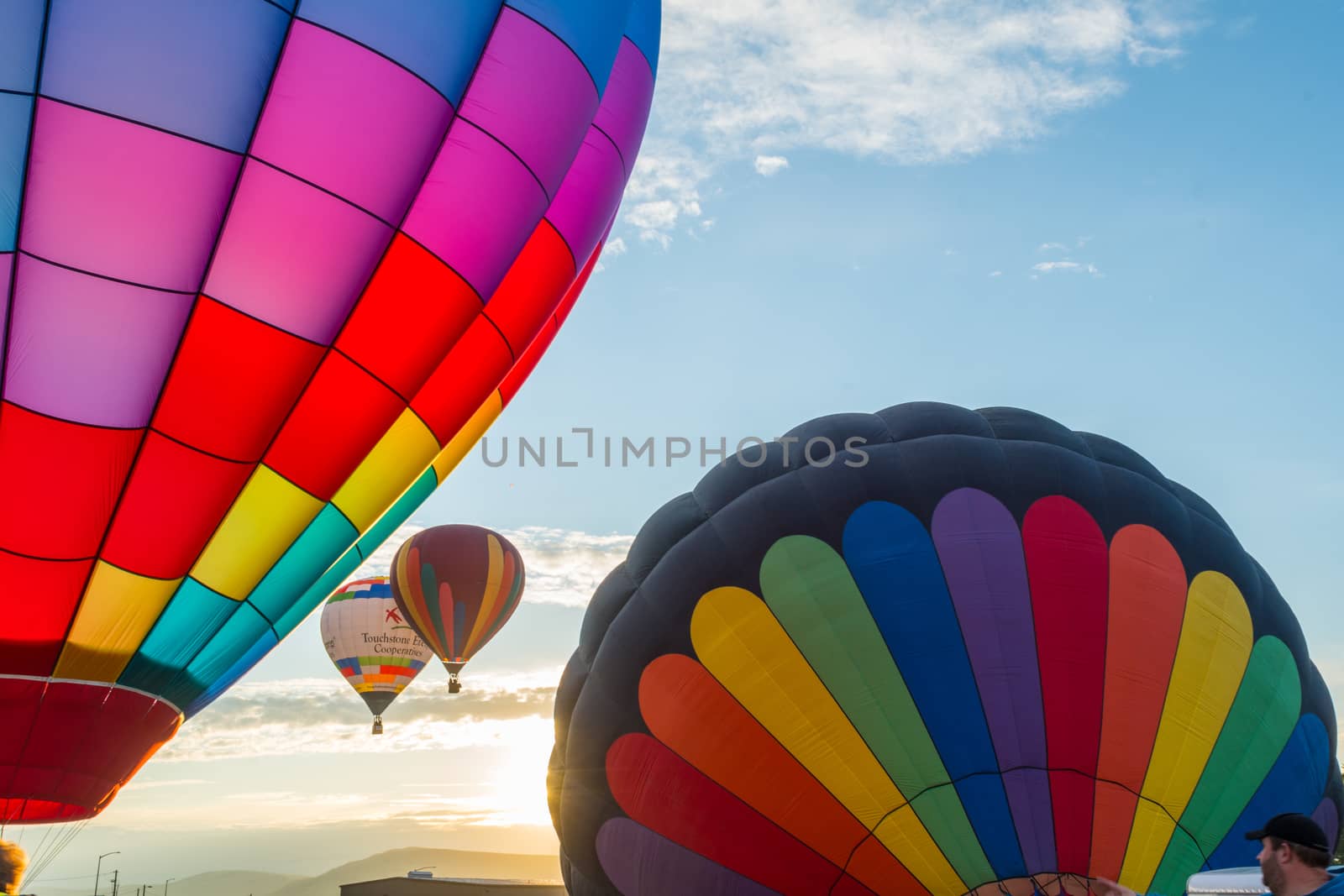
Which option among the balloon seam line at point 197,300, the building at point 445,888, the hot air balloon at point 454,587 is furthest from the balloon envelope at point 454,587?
the building at point 445,888

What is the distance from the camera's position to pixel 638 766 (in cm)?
644

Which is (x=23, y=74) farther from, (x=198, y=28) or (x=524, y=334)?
(x=524, y=334)

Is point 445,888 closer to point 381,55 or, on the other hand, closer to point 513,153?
point 513,153

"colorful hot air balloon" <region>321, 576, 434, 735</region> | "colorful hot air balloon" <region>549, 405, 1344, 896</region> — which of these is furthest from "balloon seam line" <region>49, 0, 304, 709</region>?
"colorful hot air balloon" <region>321, 576, 434, 735</region>

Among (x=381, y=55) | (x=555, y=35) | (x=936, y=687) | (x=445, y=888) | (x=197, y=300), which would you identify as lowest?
(x=445, y=888)

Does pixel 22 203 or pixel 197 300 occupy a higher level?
pixel 22 203

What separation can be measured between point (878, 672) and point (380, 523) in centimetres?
350

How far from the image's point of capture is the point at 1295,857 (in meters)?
2.41

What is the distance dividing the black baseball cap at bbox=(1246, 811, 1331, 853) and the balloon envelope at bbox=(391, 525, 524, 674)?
1431 centimetres

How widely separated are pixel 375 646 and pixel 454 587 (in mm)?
4303

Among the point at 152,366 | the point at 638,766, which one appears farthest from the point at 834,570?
the point at 152,366

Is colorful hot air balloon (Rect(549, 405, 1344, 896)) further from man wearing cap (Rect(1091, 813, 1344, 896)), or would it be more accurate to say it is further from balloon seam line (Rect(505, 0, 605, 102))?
man wearing cap (Rect(1091, 813, 1344, 896))

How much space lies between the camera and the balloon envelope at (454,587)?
16078 mm

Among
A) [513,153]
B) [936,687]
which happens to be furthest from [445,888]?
[513,153]
